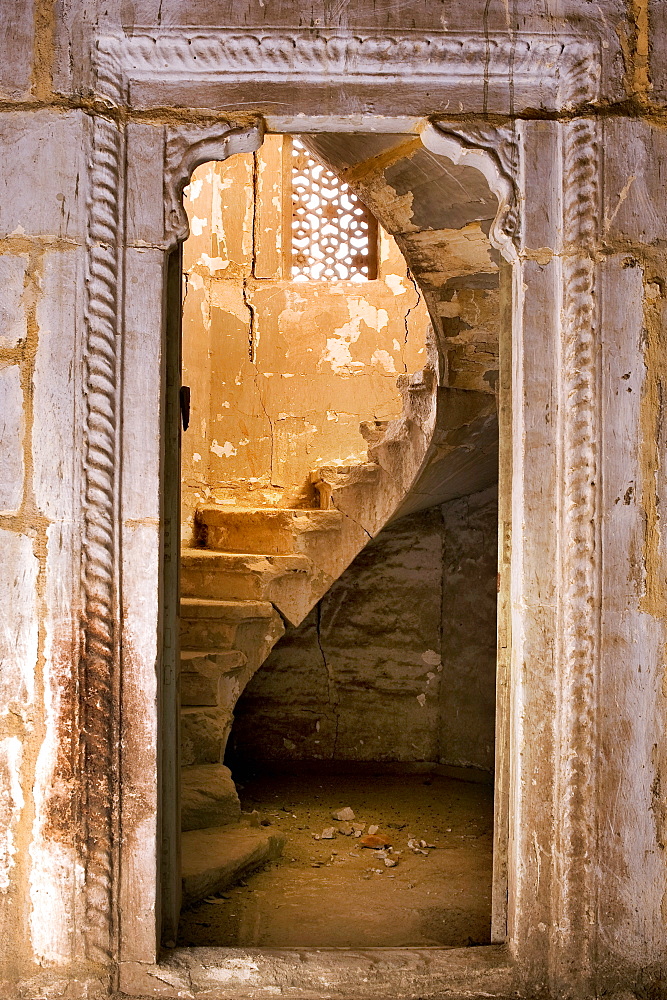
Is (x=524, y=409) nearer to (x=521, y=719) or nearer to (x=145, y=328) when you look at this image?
(x=521, y=719)

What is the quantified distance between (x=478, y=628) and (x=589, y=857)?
3.62 metres

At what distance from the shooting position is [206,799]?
409cm

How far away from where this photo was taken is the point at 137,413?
2.64 m

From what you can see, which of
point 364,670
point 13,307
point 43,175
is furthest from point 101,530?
point 364,670

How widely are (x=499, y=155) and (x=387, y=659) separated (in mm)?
4340

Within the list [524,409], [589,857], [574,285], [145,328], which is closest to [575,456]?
[524,409]

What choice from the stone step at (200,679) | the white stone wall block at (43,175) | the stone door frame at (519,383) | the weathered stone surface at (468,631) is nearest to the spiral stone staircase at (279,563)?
the stone step at (200,679)

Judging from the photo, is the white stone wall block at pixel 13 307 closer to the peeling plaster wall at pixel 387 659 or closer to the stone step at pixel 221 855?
the stone step at pixel 221 855

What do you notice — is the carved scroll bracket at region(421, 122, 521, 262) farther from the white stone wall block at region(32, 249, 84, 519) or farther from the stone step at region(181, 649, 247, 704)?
the stone step at region(181, 649, 247, 704)

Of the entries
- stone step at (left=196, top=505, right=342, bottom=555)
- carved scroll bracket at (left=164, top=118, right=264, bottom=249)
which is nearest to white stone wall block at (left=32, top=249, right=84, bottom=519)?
carved scroll bracket at (left=164, top=118, right=264, bottom=249)

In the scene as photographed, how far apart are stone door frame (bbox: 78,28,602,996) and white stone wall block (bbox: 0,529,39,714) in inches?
6.4

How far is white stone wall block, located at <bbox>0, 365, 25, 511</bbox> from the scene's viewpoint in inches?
103

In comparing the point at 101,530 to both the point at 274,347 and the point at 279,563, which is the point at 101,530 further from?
the point at 274,347

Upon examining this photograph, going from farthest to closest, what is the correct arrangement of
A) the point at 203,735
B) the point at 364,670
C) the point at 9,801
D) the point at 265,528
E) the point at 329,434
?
the point at 329,434 → the point at 364,670 → the point at 265,528 → the point at 203,735 → the point at 9,801
